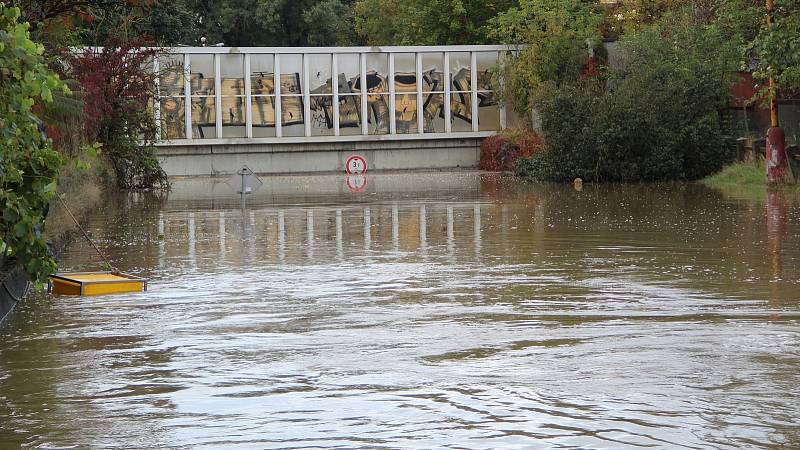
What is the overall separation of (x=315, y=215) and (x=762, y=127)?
20862 millimetres

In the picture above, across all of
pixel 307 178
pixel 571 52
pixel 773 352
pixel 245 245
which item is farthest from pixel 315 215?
pixel 571 52

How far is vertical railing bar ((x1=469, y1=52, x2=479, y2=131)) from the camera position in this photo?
59906 mm

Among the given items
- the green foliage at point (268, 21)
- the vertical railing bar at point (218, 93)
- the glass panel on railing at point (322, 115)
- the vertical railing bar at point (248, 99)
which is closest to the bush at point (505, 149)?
the glass panel on railing at point (322, 115)

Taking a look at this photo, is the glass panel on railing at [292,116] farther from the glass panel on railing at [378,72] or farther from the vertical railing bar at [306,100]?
the glass panel on railing at [378,72]

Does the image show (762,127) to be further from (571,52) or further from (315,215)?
(315,215)

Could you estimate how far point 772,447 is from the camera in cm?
743

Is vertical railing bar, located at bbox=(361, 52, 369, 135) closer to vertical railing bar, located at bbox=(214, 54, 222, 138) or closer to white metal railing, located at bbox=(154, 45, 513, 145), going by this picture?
white metal railing, located at bbox=(154, 45, 513, 145)

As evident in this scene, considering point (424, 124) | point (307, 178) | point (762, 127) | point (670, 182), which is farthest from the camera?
point (424, 124)

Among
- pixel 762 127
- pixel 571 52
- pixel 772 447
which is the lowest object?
pixel 772 447

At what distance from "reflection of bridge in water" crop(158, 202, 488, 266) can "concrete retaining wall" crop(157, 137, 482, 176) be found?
26.7m

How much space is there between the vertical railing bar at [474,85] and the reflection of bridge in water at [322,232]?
95.8 ft

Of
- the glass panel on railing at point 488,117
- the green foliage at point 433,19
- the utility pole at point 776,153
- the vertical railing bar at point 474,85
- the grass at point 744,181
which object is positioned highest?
the green foliage at point 433,19

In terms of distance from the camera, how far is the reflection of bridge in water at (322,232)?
1958 cm

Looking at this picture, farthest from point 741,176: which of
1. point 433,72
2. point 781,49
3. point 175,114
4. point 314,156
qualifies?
point 175,114
